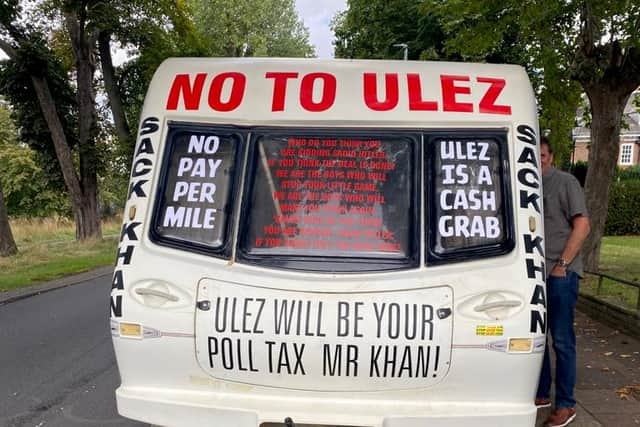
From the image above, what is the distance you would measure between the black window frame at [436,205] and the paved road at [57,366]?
2786 millimetres

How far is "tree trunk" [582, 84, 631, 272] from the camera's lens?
29.7 feet

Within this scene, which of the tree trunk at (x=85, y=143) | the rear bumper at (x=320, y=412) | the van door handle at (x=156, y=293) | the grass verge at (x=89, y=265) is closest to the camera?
the rear bumper at (x=320, y=412)

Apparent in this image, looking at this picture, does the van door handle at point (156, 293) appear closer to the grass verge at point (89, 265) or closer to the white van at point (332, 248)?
the white van at point (332, 248)

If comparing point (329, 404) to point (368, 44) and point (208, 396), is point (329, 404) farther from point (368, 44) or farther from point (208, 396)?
point (368, 44)

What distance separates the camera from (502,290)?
2.87 meters

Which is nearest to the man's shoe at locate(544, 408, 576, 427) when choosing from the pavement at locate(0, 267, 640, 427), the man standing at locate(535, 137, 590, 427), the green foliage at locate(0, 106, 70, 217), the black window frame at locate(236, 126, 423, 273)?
the man standing at locate(535, 137, 590, 427)

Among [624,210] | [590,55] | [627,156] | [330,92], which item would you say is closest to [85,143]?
[590,55]

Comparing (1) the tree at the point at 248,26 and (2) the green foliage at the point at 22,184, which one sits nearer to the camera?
(1) the tree at the point at 248,26

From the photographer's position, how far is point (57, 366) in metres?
5.69

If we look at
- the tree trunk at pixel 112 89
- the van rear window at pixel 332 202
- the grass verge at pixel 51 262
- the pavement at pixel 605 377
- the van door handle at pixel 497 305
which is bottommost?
the grass verge at pixel 51 262

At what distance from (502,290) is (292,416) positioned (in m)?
1.26

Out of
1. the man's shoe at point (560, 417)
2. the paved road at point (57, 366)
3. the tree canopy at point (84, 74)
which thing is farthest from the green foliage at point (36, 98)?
the man's shoe at point (560, 417)

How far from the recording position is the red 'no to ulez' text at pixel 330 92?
124 inches

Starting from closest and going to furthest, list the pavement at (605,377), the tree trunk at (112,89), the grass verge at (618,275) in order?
the pavement at (605,377)
the grass verge at (618,275)
the tree trunk at (112,89)
